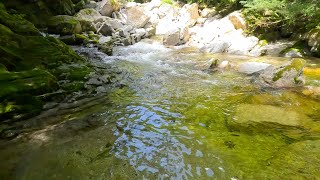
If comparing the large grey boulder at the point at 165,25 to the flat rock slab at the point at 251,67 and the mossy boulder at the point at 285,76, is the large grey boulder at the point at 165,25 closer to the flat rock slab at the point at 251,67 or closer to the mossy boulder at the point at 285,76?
the flat rock slab at the point at 251,67

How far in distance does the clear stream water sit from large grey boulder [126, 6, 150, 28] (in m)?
17.9

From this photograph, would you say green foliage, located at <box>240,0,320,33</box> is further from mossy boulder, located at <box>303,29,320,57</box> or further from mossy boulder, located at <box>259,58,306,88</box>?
mossy boulder, located at <box>259,58,306,88</box>

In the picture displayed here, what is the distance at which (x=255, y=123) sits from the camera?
6.00 metres

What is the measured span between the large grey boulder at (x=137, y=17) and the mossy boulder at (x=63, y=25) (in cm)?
780

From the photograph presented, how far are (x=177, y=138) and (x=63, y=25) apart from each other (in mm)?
15185

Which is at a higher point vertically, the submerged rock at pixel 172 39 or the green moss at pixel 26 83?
the green moss at pixel 26 83

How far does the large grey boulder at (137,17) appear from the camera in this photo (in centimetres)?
2594

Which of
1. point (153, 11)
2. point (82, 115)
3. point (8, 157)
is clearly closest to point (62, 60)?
point (82, 115)

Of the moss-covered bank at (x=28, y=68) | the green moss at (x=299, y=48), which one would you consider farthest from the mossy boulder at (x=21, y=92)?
the green moss at (x=299, y=48)

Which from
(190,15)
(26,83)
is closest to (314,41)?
(26,83)

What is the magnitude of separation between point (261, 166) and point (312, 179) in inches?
28.3

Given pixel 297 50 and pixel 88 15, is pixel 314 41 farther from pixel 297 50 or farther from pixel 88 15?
pixel 88 15

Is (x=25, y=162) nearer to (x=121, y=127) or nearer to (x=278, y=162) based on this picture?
(x=121, y=127)

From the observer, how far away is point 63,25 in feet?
59.2
